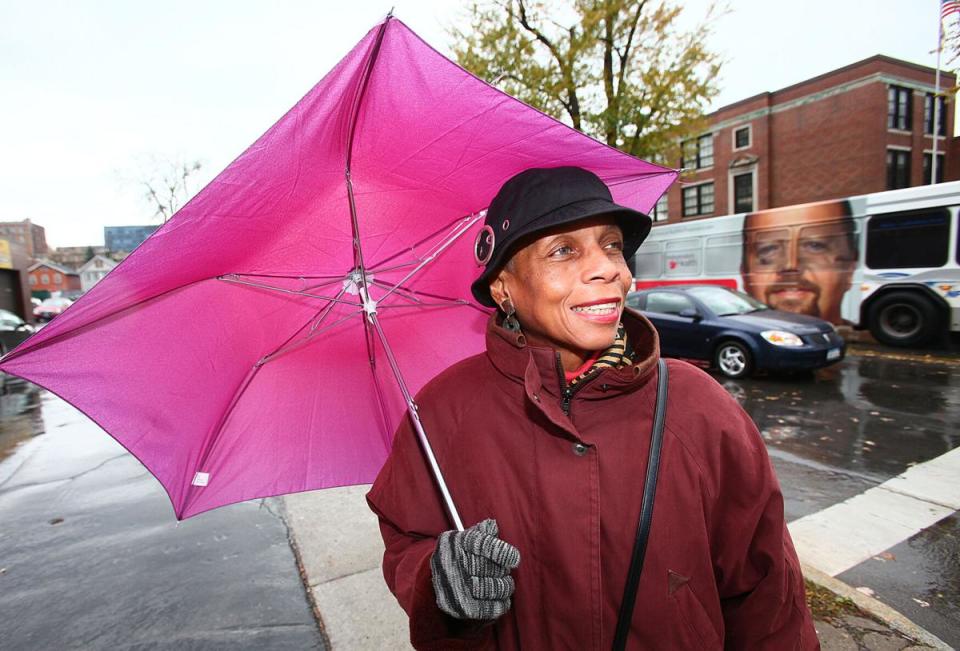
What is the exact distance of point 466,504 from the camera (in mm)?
1324

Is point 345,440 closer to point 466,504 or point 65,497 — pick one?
point 466,504

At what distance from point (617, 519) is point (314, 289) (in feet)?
4.26

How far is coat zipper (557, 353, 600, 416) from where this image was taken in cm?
125

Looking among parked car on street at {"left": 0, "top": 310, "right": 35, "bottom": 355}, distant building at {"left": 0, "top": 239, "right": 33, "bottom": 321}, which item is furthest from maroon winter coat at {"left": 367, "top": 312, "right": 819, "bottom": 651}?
distant building at {"left": 0, "top": 239, "right": 33, "bottom": 321}

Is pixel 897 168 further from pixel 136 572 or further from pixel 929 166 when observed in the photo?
pixel 136 572

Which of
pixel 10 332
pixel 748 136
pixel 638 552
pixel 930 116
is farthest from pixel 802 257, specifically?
pixel 10 332

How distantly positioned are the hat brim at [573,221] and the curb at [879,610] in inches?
102

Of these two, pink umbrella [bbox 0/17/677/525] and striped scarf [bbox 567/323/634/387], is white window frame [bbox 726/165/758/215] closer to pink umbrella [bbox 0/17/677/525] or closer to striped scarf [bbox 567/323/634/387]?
pink umbrella [bbox 0/17/677/525]

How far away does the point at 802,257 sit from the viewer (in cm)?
1226

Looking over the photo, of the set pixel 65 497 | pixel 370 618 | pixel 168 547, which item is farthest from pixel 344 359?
pixel 65 497

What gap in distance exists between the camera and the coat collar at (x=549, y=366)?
3.98 ft

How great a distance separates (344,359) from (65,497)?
16.1 feet

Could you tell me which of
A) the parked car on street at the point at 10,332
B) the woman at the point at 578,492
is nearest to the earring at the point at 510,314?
the woman at the point at 578,492

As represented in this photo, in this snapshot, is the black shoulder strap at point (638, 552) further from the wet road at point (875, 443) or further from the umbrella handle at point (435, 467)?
the wet road at point (875, 443)
